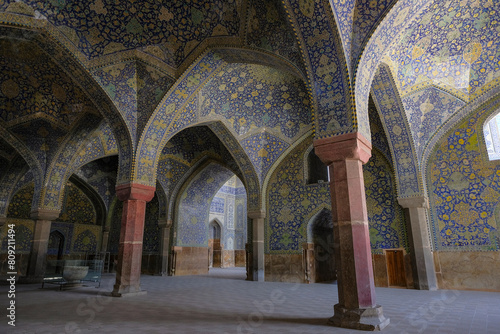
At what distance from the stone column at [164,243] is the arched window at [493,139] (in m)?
11.4

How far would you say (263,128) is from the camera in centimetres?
1061

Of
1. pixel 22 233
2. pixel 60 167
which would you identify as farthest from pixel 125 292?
pixel 22 233

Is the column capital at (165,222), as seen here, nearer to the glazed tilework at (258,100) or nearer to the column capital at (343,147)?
the glazed tilework at (258,100)

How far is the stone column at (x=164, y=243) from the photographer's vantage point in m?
13.3

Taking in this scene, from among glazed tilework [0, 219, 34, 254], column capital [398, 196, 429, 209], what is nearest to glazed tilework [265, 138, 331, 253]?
column capital [398, 196, 429, 209]

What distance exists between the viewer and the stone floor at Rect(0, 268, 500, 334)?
3.71 meters

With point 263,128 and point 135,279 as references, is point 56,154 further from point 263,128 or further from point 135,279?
point 263,128

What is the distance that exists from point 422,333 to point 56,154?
35.2 feet

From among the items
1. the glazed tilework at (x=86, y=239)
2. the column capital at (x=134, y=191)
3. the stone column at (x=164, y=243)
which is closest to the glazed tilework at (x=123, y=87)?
the column capital at (x=134, y=191)

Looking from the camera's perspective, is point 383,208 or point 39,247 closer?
point 383,208

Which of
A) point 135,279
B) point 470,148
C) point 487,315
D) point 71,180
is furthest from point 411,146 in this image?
point 71,180

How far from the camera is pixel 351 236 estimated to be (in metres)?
4.15

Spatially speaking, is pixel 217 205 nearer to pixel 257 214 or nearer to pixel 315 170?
pixel 257 214

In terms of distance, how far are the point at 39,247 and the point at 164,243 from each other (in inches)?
180
